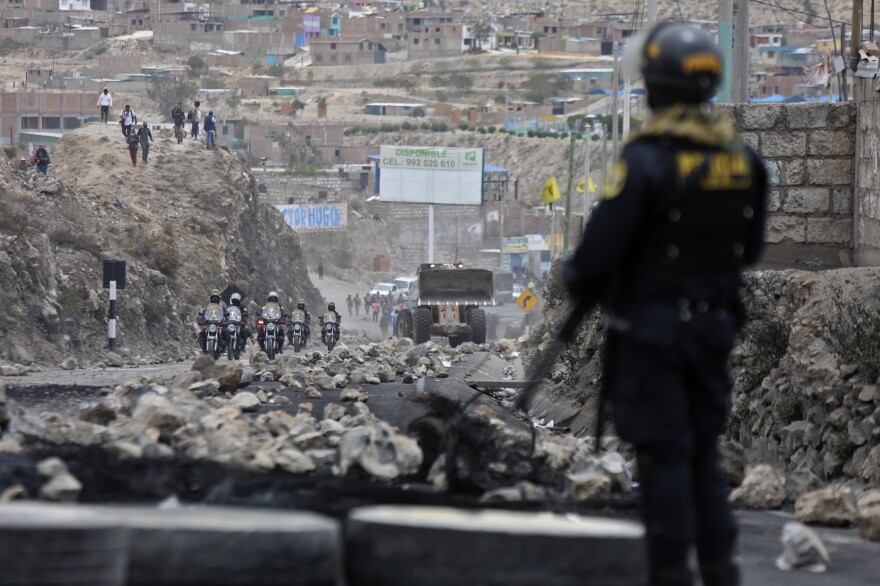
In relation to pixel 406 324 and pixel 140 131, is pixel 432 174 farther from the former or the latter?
pixel 406 324

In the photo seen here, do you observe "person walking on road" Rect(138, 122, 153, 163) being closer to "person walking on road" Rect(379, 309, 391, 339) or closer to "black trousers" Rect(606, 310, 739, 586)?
"person walking on road" Rect(379, 309, 391, 339)

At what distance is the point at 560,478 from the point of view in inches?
276

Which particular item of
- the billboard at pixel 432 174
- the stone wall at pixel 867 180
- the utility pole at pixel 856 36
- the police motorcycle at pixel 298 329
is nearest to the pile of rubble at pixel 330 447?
the stone wall at pixel 867 180

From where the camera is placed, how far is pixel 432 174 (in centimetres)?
6512

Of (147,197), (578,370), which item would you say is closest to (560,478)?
(578,370)

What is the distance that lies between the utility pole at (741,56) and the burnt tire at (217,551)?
51.5 feet

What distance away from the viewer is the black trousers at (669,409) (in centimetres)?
407

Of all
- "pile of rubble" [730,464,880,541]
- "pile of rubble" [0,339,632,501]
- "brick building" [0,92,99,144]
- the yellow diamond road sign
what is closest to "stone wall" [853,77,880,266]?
"pile of rubble" [0,339,632,501]

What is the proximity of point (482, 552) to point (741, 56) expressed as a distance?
15982 mm

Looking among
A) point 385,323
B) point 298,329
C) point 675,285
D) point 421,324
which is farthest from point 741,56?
point 385,323

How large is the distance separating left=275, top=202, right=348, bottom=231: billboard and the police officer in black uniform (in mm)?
86085

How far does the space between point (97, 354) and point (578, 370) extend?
16.7m

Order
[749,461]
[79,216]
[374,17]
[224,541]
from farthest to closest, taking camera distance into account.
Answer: [374,17] → [79,216] → [749,461] → [224,541]

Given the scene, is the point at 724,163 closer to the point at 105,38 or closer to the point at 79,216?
the point at 79,216
